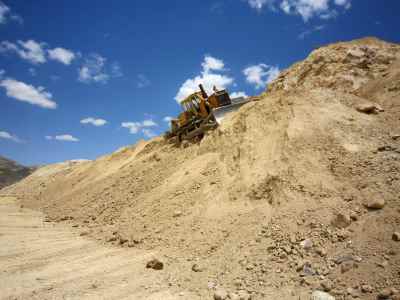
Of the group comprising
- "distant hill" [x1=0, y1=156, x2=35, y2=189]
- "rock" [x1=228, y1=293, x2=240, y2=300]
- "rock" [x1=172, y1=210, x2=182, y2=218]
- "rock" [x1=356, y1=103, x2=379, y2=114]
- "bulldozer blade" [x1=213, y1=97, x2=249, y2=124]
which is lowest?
"rock" [x1=228, y1=293, x2=240, y2=300]

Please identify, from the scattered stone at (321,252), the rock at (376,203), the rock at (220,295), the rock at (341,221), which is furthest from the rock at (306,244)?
the rock at (220,295)

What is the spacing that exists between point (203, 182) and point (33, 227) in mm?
6770

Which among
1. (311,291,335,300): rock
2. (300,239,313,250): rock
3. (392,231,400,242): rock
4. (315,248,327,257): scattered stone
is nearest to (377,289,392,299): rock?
(311,291,335,300): rock

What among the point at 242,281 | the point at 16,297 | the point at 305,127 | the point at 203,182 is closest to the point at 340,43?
the point at 305,127

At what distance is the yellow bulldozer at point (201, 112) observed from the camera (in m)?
13.0

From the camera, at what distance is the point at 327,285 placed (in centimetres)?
427

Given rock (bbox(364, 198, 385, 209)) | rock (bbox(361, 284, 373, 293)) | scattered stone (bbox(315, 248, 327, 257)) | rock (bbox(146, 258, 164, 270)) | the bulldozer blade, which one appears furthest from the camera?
the bulldozer blade

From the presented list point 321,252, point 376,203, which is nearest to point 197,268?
point 321,252

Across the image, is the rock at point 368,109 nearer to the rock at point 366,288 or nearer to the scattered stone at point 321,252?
the scattered stone at point 321,252

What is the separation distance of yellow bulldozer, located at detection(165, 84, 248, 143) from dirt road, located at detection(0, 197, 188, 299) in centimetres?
662

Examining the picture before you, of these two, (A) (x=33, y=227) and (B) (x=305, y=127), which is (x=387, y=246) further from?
(A) (x=33, y=227)

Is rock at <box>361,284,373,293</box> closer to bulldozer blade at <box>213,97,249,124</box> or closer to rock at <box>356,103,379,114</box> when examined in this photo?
rock at <box>356,103,379,114</box>

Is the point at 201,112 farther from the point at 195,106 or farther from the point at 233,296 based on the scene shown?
the point at 233,296

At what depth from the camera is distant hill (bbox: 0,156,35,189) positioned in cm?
4405
